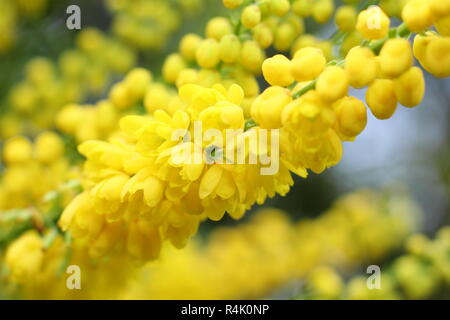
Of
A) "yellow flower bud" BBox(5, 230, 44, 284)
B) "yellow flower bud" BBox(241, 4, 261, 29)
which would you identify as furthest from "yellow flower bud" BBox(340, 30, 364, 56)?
"yellow flower bud" BBox(5, 230, 44, 284)

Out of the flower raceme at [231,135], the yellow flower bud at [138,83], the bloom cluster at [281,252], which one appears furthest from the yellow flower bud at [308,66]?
the bloom cluster at [281,252]

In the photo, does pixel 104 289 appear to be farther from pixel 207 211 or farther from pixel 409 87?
pixel 409 87

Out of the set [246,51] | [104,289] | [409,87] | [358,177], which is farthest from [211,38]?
[358,177]

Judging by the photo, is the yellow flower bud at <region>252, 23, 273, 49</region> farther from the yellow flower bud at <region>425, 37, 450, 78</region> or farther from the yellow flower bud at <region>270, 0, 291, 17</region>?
the yellow flower bud at <region>425, 37, 450, 78</region>

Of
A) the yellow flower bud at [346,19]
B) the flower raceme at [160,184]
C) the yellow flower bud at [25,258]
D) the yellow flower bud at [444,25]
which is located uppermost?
the yellow flower bud at [346,19]

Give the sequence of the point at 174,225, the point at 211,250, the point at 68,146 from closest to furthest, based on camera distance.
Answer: the point at 174,225 < the point at 68,146 < the point at 211,250

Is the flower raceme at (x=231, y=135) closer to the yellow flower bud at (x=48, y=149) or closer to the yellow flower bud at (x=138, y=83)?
the yellow flower bud at (x=138, y=83)
